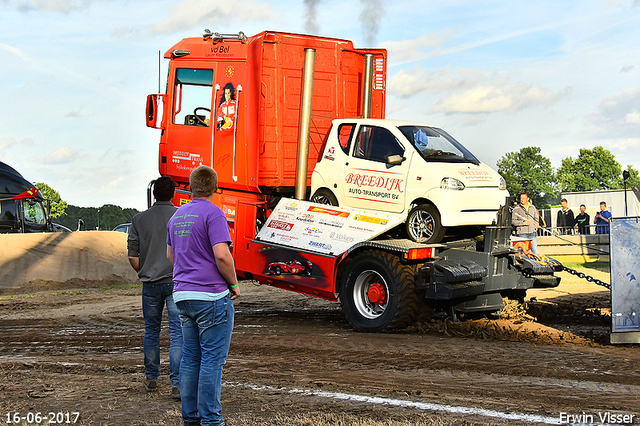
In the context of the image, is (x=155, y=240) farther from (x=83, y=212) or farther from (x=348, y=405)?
(x=83, y=212)

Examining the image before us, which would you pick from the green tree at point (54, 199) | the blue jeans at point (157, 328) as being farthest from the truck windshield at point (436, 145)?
the green tree at point (54, 199)

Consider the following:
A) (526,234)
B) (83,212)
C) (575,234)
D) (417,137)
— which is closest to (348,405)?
(417,137)

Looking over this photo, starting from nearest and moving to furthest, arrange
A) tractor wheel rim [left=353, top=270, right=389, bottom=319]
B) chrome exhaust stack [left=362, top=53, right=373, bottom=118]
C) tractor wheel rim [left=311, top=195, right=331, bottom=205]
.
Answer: tractor wheel rim [left=353, top=270, right=389, bottom=319] → tractor wheel rim [left=311, top=195, right=331, bottom=205] → chrome exhaust stack [left=362, top=53, right=373, bottom=118]

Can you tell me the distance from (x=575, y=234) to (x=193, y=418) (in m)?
19.6

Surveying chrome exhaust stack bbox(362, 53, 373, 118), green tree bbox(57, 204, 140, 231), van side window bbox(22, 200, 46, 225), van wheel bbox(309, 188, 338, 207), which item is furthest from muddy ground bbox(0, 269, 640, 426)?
green tree bbox(57, 204, 140, 231)

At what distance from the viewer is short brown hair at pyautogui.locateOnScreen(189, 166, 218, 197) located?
4.81 metres

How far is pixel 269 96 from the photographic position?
10602 mm

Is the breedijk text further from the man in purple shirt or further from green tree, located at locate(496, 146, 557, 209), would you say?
green tree, located at locate(496, 146, 557, 209)

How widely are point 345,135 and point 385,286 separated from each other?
2482mm

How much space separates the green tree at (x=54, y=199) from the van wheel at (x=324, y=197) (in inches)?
2110

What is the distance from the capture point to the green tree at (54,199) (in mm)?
60375

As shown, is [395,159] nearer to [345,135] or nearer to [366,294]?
[345,135]

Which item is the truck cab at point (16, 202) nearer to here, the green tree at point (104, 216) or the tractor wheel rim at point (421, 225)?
the tractor wheel rim at point (421, 225)

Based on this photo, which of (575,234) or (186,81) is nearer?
(186,81)
